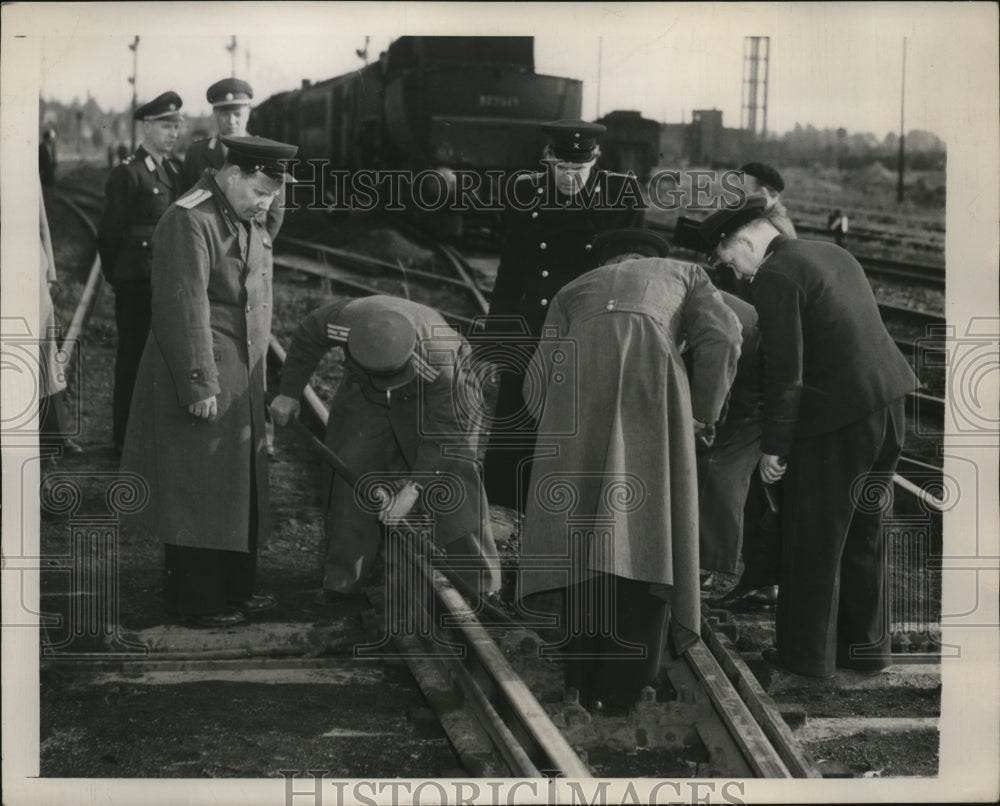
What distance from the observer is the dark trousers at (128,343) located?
5895 mm

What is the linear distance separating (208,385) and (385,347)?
2.47ft

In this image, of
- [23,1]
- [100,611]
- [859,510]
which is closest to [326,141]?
[23,1]

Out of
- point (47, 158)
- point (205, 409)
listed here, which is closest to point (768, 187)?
point (205, 409)

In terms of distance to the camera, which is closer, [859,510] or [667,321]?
[667,321]

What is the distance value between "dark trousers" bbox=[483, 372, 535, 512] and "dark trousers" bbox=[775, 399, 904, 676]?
3.49 ft

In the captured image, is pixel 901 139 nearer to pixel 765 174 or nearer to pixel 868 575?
pixel 765 174

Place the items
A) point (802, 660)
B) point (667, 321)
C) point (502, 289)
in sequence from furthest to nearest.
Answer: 1. point (502, 289)
2. point (802, 660)
3. point (667, 321)

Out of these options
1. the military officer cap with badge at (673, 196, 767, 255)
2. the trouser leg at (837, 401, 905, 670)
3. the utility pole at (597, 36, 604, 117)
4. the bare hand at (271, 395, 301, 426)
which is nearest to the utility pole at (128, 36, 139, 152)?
the bare hand at (271, 395, 301, 426)

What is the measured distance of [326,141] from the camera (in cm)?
582

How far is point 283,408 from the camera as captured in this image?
5.76 metres

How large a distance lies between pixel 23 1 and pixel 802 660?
4109 mm

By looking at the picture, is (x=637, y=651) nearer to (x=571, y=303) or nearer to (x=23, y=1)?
(x=571, y=303)

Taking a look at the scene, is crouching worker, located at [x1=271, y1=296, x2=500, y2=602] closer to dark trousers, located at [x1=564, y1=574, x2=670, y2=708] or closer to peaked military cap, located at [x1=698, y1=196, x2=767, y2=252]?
dark trousers, located at [x1=564, y1=574, x2=670, y2=708]

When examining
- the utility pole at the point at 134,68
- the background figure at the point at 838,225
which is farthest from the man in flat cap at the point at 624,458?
the utility pole at the point at 134,68
